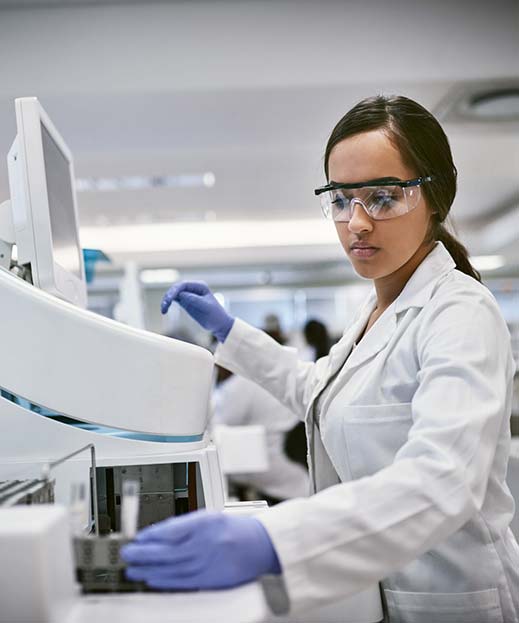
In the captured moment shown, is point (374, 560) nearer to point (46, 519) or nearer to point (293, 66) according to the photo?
point (46, 519)

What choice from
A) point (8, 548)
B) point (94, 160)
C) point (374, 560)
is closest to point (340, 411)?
point (374, 560)

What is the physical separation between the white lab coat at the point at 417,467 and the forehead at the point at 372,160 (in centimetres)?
18

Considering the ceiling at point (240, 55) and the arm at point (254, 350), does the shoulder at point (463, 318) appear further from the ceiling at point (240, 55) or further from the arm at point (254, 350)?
the ceiling at point (240, 55)

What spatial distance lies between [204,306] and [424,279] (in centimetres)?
63

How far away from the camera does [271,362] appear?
1621mm

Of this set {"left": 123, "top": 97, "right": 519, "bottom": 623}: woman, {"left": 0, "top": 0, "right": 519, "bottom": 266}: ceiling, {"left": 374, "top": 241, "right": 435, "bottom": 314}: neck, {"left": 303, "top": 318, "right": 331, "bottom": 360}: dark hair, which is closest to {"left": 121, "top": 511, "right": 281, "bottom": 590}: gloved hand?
{"left": 123, "top": 97, "right": 519, "bottom": 623}: woman

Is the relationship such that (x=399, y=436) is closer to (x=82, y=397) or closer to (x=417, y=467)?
(x=417, y=467)

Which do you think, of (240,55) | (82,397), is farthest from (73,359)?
(240,55)

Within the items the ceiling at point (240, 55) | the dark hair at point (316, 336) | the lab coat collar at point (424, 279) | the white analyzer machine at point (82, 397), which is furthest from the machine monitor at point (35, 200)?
the dark hair at point (316, 336)

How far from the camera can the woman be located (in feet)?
2.31

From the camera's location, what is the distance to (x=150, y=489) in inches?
44.1

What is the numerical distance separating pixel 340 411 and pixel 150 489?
336 millimetres

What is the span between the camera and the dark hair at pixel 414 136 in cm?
110

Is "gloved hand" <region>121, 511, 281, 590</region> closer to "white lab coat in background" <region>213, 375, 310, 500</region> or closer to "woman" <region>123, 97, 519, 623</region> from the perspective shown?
"woman" <region>123, 97, 519, 623</region>
